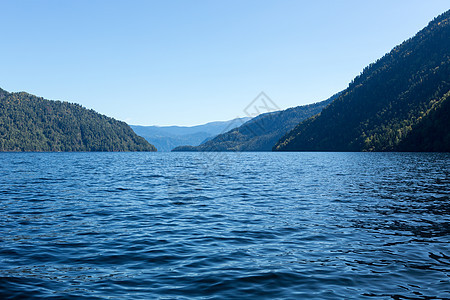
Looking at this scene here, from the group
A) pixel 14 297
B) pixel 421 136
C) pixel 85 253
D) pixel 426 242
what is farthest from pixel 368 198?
pixel 421 136

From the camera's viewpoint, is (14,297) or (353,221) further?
(353,221)

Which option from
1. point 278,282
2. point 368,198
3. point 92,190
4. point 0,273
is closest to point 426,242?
Result: point 278,282

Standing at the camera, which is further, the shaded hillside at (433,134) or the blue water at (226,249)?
the shaded hillside at (433,134)

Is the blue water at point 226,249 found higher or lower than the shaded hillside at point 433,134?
lower

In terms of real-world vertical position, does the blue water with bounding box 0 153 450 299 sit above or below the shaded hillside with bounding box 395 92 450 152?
below

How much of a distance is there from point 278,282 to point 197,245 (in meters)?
5.31

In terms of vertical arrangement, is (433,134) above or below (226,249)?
above

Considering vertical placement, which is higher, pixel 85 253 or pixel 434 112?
pixel 434 112

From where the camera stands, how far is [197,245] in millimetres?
14891

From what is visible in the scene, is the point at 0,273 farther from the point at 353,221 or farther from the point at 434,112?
the point at 434,112

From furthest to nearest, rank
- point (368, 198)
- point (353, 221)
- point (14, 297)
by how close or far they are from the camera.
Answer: point (368, 198), point (353, 221), point (14, 297)

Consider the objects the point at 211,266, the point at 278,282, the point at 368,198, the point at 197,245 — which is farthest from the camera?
the point at 368,198

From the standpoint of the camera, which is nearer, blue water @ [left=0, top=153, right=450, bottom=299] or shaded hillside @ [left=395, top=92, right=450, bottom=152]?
blue water @ [left=0, top=153, right=450, bottom=299]

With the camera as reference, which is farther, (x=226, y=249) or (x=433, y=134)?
(x=433, y=134)
